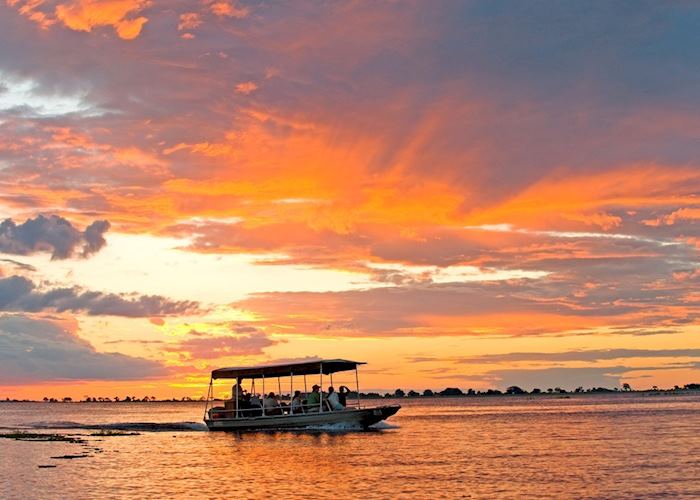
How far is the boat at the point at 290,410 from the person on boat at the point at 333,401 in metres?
0.12

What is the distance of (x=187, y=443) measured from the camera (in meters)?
64.8

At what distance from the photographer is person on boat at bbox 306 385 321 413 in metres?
67.5

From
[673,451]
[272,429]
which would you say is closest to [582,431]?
[673,451]

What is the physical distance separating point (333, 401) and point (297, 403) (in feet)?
12.3

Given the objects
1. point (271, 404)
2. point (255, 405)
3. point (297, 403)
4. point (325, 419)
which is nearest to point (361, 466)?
point (325, 419)

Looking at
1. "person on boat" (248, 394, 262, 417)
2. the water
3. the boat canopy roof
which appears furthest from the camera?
"person on boat" (248, 394, 262, 417)

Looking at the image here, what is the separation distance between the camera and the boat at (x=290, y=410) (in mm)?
66250

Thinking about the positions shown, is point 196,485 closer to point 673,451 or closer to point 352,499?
point 352,499

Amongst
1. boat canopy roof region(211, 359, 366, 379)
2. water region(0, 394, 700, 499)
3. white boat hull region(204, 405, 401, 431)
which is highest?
boat canopy roof region(211, 359, 366, 379)

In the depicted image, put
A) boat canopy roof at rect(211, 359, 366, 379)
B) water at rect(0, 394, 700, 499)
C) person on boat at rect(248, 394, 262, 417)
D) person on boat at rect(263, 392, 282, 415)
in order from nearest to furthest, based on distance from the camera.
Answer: water at rect(0, 394, 700, 499) < boat canopy roof at rect(211, 359, 366, 379) < person on boat at rect(263, 392, 282, 415) < person on boat at rect(248, 394, 262, 417)

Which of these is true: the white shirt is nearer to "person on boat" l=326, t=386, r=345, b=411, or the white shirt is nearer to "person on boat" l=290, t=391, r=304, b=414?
"person on boat" l=326, t=386, r=345, b=411

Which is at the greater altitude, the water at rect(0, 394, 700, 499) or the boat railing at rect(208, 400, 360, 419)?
the boat railing at rect(208, 400, 360, 419)

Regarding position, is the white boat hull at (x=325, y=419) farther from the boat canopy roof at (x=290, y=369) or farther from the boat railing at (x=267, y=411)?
the boat canopy roof at (x=290, y=369)

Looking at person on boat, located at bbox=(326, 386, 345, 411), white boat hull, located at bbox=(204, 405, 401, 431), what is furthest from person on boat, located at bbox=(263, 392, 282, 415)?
person on boat, located at bbox=(326, 386, 345, 411)
